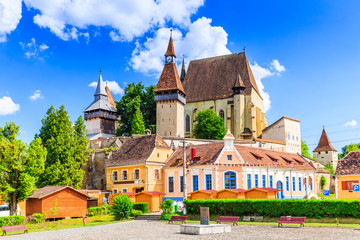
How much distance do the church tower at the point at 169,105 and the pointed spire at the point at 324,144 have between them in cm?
3529

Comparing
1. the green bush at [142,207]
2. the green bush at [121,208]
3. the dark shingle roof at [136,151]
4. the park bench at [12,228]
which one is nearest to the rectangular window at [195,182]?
the dark shingle roof at [136,151]

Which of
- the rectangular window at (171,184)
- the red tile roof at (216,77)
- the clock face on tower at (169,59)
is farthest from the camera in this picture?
the red tile roof at (216,77)

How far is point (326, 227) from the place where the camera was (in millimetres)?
25000

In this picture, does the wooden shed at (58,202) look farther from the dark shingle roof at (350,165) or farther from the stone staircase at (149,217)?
the dark shingle roof at (350,165)

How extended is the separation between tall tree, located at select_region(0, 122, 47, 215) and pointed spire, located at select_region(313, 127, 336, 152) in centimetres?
6997

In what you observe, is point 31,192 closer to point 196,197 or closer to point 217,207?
point 196,197

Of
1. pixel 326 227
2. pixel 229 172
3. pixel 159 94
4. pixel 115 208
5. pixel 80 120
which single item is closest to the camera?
pixel 326 227

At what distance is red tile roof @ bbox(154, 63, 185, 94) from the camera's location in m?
76.0

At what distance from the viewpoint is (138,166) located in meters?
48.0

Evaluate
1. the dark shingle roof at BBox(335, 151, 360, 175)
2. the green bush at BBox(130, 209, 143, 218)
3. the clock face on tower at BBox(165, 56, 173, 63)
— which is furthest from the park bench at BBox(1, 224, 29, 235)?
the clock face on tower at BBox(165, 56, 173, 63)

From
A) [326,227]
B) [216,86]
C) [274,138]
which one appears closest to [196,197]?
[326,227]

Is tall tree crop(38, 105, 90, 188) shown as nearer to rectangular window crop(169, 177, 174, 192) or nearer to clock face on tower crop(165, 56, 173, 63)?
rectangular window crop(169, 177, 174, 192)

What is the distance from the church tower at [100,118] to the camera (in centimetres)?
8706

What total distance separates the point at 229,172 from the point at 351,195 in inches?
483
